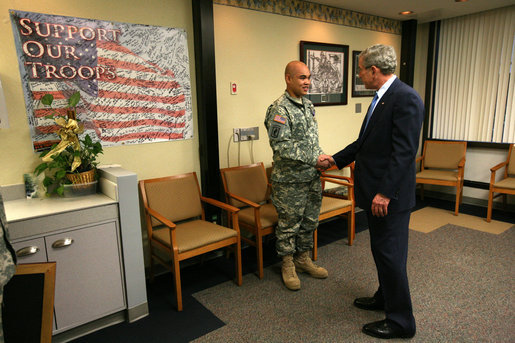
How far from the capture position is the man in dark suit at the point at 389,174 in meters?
1.80

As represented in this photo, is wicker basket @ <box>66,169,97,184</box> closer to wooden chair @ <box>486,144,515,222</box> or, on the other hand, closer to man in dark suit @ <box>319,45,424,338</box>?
man in dark suit @ <box>319,45,424,338</box>

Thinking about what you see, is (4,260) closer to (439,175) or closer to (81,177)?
(81,177)

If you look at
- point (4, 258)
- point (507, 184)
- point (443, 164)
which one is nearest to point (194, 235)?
point (4, 258)

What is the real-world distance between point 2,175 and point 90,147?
1.77ft

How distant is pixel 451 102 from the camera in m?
4.75

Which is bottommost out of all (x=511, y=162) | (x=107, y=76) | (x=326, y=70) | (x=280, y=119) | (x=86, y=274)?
(x=86, y=274)

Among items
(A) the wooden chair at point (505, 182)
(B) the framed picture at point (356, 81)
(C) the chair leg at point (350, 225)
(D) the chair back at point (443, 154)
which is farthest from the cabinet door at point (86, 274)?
(D) the chair back at point (443, 154)

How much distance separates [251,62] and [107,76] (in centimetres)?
131

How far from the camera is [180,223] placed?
2.93m

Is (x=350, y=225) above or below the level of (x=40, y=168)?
below

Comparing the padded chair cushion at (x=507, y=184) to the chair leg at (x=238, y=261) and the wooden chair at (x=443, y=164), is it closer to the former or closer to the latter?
the wooden chair at (x=443, y=164)

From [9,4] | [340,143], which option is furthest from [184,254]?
[340,143]

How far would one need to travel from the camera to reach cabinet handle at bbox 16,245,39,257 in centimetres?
184

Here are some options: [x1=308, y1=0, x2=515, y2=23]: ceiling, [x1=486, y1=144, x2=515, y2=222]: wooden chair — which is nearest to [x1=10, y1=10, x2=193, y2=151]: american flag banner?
[x1=308, y1=0, x2=515, y2=23]: ceiling
